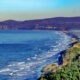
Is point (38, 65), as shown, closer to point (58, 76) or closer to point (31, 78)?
point (31, 78)

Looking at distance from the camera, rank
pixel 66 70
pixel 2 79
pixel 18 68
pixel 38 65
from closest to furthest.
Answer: pixel 66 70 → pixel 2 79 → pixel 18 68 → pixel 38 65

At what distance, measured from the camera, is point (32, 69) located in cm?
3875

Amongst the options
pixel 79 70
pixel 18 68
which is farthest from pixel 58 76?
pixel 18 68

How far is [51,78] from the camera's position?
2209cm

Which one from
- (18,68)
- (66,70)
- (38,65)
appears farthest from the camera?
(38,65)

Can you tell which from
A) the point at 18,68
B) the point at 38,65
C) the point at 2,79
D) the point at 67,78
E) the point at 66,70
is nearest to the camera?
the point at 67,78

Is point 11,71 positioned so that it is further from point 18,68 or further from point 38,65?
point 38,65

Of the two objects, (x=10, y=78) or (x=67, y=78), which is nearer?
(x=67, y=78)

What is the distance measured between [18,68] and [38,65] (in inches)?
171

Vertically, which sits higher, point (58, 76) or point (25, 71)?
point (58, 76)

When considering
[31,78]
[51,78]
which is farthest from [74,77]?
[31,78]

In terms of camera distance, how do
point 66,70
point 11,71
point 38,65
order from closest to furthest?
1. point 66,70
2. point 11,71
3. point 38,65

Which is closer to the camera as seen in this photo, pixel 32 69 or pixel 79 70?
pixel 79 70

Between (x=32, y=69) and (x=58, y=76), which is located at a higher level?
(x=58, y=76)
